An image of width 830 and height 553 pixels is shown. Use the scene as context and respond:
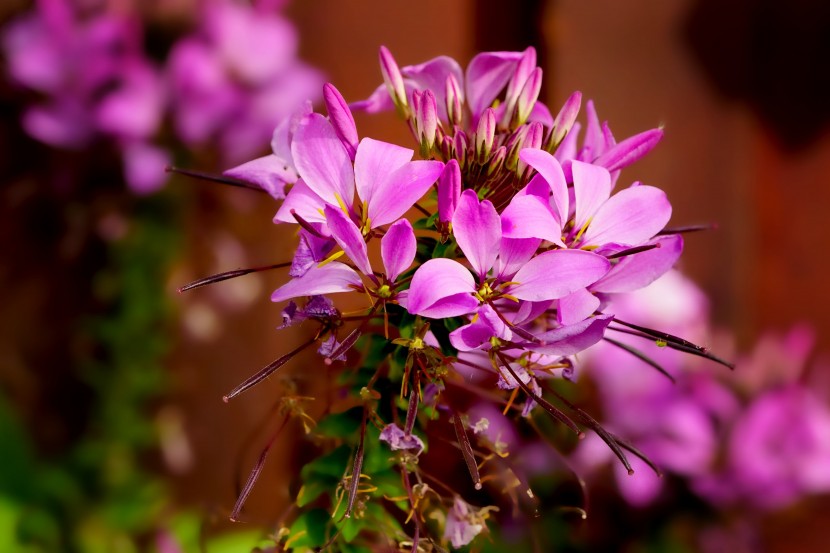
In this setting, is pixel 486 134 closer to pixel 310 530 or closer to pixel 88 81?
pixel 310 530

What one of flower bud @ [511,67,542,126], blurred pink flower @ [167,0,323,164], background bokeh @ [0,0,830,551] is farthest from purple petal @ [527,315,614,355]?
blurred pink flower @ [167,0,323,164]

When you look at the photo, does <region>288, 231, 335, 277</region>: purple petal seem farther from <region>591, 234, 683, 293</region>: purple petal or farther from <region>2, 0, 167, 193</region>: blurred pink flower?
<region>2, 0, 167, 193</region>: blurred pink flower

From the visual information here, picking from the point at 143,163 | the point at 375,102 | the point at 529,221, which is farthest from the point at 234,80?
the point at 529,221

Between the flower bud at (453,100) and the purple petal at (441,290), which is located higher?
the flower bud at (453,100)

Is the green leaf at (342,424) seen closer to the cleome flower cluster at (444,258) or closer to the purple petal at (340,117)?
the cleome flower cluster at (444,258)

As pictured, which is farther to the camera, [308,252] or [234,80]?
[234,80]

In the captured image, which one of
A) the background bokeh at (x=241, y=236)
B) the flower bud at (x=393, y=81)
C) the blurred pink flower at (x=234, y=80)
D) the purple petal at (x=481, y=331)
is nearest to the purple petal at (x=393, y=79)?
the flower bud at (x=393, y=81)
